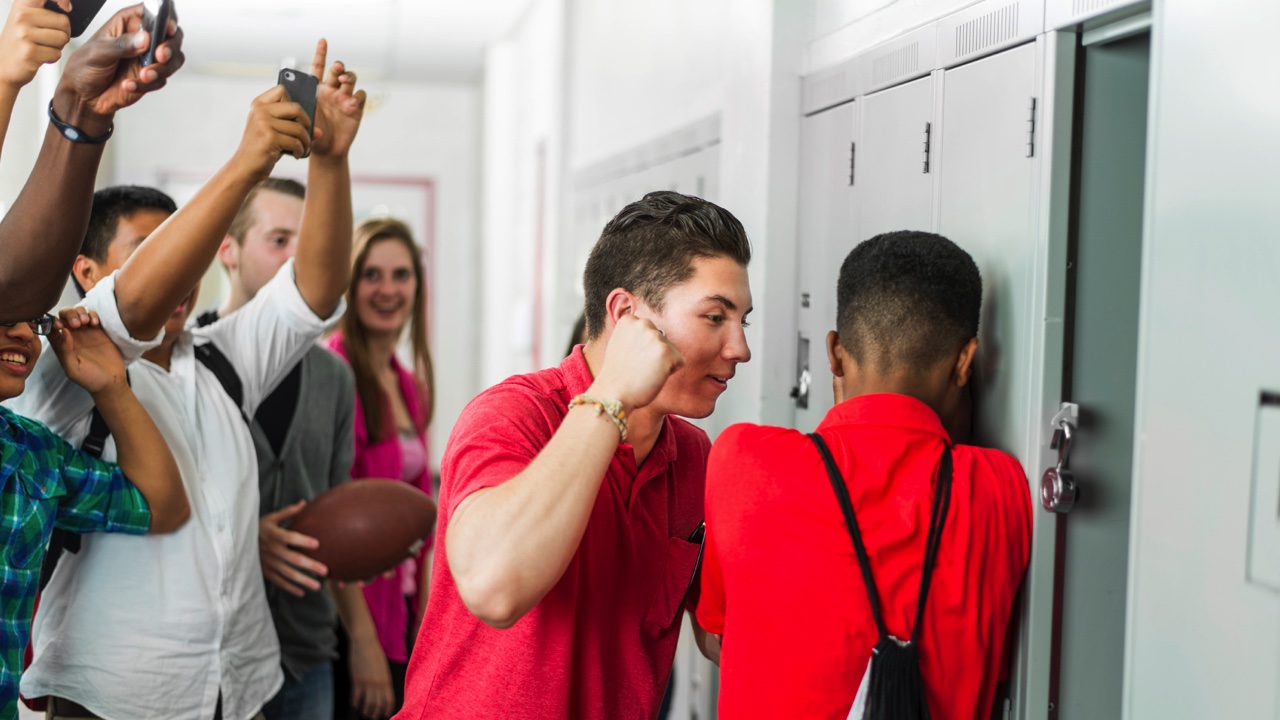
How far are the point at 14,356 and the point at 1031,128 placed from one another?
1.52m

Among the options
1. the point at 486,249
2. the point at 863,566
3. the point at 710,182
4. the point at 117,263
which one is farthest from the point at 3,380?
the point at 486,249

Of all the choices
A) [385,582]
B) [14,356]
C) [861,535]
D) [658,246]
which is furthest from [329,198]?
[385,582]

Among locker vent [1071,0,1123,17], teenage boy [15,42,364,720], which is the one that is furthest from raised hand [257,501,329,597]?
locker vent [1071,0,1123,17]

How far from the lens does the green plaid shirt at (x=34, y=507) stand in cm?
156

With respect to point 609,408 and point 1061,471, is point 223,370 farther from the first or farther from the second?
point 1061,471

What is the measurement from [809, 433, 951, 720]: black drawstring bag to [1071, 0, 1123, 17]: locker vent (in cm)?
68

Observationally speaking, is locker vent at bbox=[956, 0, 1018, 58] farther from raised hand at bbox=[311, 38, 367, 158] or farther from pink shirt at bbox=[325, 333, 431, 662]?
pink shirt at bbox=[325, 333, 431, 662]

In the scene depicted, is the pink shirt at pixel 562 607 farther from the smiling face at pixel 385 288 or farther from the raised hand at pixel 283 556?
the smiling face at pixel 385 288

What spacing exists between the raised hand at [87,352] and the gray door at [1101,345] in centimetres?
147

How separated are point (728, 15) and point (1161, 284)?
5.59ft

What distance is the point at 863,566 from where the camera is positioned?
131 centimetres

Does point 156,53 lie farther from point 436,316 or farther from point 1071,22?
point 436,316

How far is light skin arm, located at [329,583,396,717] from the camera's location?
8.71ft

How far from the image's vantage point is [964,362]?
5.19ft
